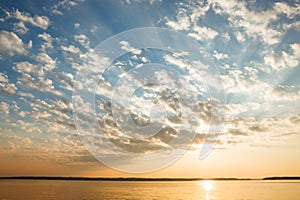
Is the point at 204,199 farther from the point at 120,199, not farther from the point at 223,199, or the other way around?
the point at 120,199

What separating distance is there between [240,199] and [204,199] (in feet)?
27.7

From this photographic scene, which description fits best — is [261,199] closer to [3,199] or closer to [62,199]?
[62,199]

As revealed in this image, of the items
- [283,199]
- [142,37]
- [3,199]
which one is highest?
[142,37]

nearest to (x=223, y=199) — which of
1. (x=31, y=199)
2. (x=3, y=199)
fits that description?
(x=31, y=199)

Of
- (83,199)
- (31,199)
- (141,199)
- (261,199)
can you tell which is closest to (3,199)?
(31,199)

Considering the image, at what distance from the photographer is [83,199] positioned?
6638cm

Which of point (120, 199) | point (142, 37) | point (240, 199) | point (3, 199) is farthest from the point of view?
point (240, 199)

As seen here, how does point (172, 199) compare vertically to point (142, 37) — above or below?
below

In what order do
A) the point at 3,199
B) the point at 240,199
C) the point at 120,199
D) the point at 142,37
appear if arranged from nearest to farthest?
the point at 142,37, the point at 3,199, the point at 120,199, the point at 240,199

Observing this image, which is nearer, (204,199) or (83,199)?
(83,199)

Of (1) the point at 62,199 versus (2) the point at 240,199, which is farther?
(2) the point at 240,199

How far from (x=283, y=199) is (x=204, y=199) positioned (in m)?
19.0

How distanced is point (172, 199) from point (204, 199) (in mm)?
8805

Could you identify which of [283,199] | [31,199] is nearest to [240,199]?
[283,199]
